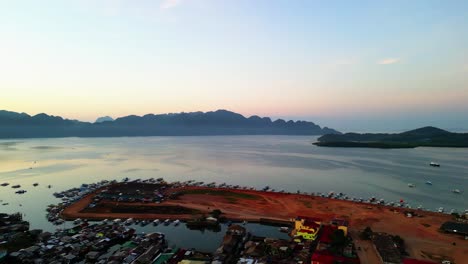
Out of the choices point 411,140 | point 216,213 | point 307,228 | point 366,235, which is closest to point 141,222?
point 216,213

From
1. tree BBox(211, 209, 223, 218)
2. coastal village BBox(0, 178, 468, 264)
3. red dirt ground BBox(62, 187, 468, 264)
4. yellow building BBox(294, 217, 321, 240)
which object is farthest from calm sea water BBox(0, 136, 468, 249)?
red dirt ground BBox(62, 187, 468, 264)

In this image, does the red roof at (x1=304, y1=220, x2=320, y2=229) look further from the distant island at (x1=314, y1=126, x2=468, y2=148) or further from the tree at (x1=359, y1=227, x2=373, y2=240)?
the distant island at (x1=314, y1=126, x2=468, y2=148)

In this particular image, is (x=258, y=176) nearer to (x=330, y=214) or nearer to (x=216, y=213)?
(x=330, y=214)

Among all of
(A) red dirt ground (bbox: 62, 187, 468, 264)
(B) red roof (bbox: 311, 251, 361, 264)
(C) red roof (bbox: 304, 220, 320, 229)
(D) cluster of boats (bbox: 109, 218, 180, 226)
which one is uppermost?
(C) red roof (bbox: 304, 220, 320, 229)

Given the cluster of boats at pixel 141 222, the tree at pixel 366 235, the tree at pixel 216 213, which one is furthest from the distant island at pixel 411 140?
the cluster of boats at pixel 141 222

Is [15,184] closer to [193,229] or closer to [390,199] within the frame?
[193,229]
